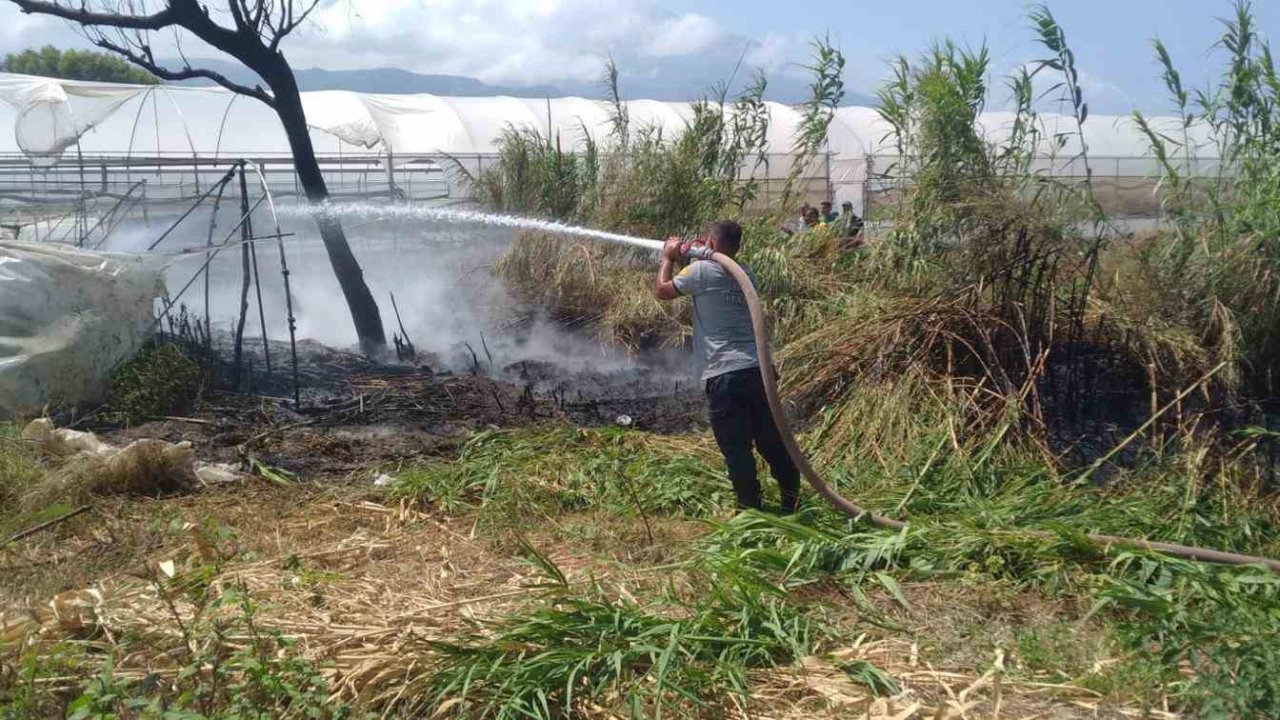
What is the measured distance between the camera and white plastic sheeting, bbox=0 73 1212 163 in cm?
2022

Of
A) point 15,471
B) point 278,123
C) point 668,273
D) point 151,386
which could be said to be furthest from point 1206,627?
point 278,123

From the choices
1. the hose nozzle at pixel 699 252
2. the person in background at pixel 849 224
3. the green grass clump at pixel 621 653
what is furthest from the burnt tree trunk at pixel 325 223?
the green grass clump at pixel 621 653

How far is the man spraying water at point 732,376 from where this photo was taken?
17.7 feet

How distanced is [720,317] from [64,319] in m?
4.76

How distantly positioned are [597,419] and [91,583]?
3938 millimetres

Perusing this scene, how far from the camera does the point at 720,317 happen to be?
5.46 metres

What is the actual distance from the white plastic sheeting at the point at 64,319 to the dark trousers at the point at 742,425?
459 centimetres

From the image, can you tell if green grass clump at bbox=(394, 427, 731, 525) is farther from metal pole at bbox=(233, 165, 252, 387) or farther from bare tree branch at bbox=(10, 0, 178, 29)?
bare tree branch at bbox=(10, 0, 178, 29)

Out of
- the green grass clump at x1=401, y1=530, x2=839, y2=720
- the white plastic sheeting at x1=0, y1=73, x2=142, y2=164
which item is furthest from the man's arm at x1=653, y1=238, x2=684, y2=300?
the white plastic sheeting at x1=0, y1=73, x2=142, y2=164

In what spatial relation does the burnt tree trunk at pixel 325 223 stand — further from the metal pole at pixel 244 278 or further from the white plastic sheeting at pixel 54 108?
the white plastic sheeting at pixel 54 108

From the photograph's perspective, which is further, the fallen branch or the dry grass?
the fallen branch

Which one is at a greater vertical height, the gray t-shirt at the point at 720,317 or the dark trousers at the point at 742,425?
the gray t-shirt at the point at 720,317

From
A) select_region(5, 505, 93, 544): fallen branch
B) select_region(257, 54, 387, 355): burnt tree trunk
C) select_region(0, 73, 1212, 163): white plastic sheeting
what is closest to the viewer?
select_region(5, 505, 93, 544): fallen branch

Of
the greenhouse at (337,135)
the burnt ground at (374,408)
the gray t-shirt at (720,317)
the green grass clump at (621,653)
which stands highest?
the greenhouse at (337,135)
